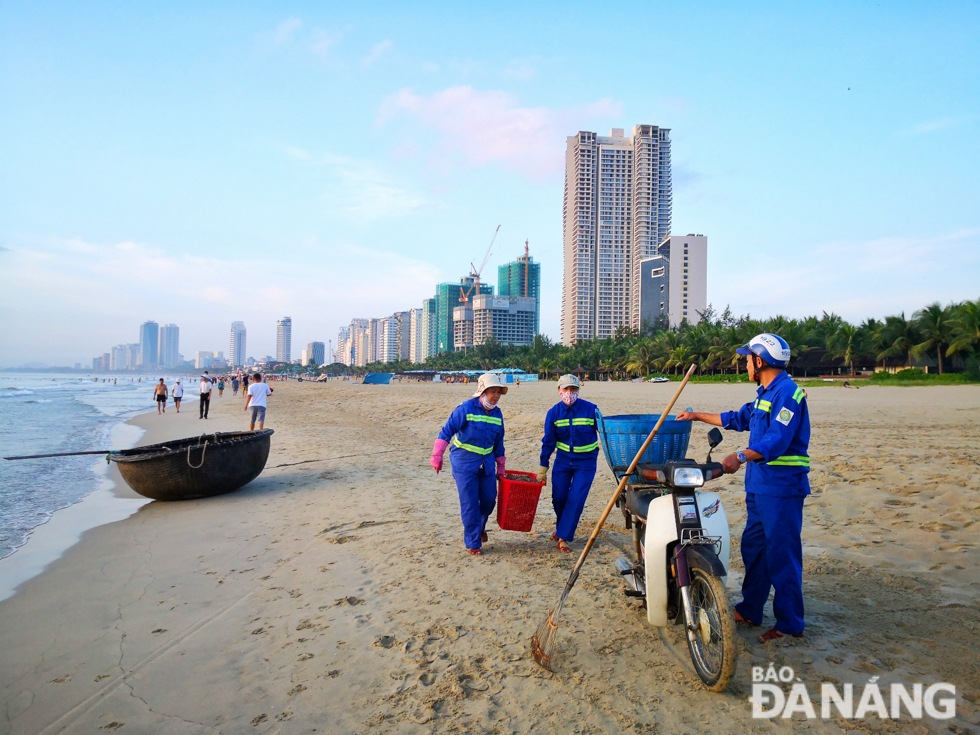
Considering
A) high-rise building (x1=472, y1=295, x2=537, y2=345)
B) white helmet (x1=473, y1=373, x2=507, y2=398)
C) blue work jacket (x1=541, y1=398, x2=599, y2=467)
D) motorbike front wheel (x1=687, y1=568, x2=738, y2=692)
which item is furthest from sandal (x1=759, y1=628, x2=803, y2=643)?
high-rise building (x1=472, y1=295, x2=537, y2=345)

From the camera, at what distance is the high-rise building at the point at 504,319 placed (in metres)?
171

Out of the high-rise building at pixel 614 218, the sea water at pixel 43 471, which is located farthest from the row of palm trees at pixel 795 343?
the high-rise building at pixel 614 218

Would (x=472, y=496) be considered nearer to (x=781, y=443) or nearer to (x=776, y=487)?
(x=776, y=487)

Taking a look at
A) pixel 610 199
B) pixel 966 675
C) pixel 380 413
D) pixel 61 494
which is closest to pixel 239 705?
pixel 966 675

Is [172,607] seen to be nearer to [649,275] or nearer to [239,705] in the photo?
[239,705]

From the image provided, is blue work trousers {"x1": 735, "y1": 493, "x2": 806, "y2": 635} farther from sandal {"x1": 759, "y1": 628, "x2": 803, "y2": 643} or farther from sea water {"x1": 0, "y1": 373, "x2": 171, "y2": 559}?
sea water {"x1": 0, "y1": 373, "x2": 171, "y2": 559}

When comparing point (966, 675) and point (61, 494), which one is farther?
point (61, 494)

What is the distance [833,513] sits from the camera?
20.1ft

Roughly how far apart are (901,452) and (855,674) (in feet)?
23.6

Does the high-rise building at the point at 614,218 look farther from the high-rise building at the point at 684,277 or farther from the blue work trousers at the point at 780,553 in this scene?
the blue work trousers at the point at 780,553

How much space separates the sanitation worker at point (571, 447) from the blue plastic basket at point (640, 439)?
73 cm

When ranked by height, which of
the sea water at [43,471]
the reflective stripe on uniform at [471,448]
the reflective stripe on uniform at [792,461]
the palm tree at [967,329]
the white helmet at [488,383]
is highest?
the palm tree at [967,329]

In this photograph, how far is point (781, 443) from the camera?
3.16 m

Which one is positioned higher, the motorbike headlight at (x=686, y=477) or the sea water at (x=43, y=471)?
the motorbike headlight at (x=686, y=477)
